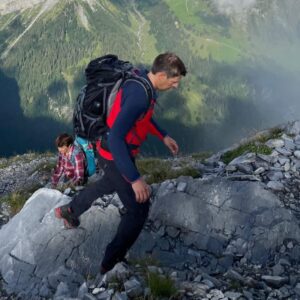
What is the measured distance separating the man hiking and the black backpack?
127 mm

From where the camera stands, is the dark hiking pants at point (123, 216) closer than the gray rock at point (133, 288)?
No

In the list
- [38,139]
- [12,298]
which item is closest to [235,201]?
[12,298]

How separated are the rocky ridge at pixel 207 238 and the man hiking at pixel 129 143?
61 centimetres

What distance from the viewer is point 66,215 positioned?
8742 millimetres

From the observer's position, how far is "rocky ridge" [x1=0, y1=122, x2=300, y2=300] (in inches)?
282

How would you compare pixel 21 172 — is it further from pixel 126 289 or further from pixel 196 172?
pixel 126 289

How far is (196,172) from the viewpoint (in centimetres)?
1116

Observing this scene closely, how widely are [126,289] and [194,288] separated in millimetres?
997

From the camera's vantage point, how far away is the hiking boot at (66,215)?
8688 millimetres

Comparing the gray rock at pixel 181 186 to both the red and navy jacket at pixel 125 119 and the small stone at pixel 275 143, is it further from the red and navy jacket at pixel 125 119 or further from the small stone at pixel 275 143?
the red and navy jacket at pixel 125 119

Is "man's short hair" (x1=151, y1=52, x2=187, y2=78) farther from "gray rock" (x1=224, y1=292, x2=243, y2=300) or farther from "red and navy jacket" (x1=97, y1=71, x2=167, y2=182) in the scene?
"gray rock" (x1=224, y1=292, x2=243, y2=300)

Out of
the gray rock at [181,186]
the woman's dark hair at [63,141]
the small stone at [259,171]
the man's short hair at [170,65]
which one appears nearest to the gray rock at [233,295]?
the man's short hair at [170,65]

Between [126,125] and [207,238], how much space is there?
13.4ft

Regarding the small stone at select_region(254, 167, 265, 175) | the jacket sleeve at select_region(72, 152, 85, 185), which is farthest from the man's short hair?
the jacket sleeve at select_region(72, 152, 85, 185)
